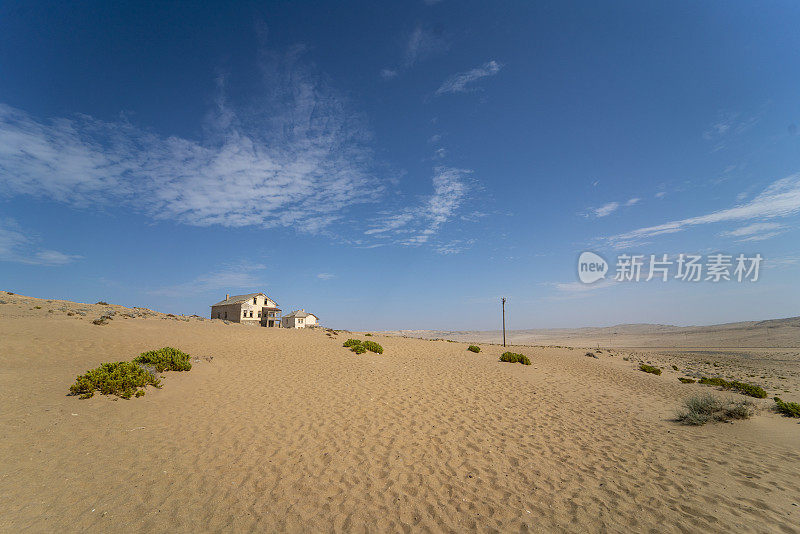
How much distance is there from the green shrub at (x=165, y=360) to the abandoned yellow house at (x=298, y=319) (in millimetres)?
41617

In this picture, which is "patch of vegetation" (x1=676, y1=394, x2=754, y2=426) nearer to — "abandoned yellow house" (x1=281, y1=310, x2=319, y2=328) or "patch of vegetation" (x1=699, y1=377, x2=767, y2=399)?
"patch of vegetation" (x1=699, y1=377, x2=767, y2=399)

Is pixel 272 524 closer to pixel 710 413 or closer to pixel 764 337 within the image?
pixel 710 413

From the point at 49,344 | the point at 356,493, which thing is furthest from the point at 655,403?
the point at 49,344

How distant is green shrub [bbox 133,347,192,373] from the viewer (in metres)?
12.8

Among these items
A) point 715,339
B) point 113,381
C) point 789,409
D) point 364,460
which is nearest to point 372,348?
point 113,381

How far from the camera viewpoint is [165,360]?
13141mm

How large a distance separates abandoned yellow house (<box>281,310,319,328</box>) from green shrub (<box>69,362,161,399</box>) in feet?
145

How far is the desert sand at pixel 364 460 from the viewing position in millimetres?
5262

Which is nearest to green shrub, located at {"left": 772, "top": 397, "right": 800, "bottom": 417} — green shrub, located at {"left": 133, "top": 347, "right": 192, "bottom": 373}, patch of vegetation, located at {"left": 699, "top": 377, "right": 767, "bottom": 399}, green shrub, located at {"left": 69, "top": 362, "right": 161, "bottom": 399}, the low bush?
patch of vegetation, located at {"left": 699, "top": 377, "right": 767, "bottom": 399}

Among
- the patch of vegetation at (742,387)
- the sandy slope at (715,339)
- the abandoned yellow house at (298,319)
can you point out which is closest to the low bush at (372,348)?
the patch of vegetation at (742,387)

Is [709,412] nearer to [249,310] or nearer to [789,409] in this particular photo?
[789,409]

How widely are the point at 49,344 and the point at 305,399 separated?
1404cm

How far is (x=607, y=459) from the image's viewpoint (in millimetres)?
7656

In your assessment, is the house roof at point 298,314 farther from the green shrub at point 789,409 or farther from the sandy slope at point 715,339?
the sandy slope at point 715,339
